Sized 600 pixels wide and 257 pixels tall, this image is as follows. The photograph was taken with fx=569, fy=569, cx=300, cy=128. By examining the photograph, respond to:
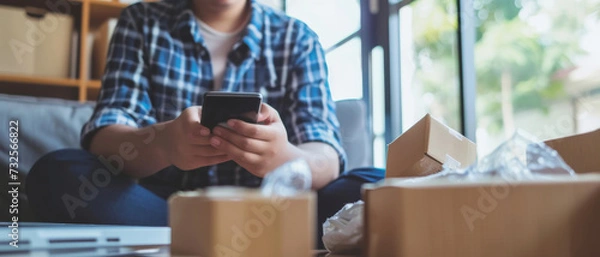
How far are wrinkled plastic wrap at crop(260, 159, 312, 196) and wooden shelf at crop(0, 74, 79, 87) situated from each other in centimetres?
197

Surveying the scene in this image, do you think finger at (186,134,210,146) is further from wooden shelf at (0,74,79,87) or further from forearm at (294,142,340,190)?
wooden shelf at (0,74,79,87)

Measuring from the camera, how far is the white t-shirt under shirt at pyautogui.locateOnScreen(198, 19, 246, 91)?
3.80 feet

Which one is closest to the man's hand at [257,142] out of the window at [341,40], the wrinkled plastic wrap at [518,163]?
the wrinkled plastic wrap at [518,163]

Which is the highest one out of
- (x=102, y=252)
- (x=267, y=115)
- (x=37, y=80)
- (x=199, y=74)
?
(x=37, y=80)

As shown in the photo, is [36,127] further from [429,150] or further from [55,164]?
[429,150]

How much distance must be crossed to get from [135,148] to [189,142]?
0.68 ft

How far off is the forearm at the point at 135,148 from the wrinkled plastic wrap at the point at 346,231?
0.41 meters

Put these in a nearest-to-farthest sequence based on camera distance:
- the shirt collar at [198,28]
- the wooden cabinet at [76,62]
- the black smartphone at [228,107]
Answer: the black smartphone at [228,107] → the shirt collar at [198,28] → the wooden cabinet at [76,62]

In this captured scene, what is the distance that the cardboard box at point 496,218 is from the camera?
0.41 meters

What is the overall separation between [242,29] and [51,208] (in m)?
0.54

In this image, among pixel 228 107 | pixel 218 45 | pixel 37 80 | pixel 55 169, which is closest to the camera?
pixel 228 107

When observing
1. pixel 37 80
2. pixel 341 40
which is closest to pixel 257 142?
pixel 341 40

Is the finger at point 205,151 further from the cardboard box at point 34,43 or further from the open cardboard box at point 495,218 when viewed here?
the cardboard box at point 34,43

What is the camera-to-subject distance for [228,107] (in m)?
Result: 0.64
